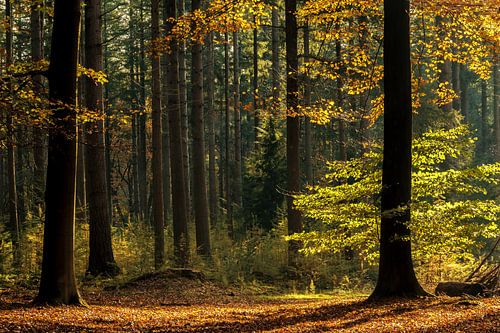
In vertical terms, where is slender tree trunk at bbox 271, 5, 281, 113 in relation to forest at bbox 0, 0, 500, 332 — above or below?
above

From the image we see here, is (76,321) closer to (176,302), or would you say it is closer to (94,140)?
(176,302)

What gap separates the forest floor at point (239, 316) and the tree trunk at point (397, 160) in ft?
1.59

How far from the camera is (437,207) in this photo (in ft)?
34.5

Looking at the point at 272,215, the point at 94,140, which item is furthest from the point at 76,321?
the point at 272,215

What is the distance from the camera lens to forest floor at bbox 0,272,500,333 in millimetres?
7863

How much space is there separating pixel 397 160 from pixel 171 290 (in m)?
6.42

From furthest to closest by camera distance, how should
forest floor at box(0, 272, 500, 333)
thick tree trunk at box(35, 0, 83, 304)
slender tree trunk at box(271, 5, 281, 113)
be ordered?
slender tree trunk at box(271, 5, 281, 113) < thick tree trunk at box(35, 0, 83, 304) < forest floor at box(0, 272, 500, 333)

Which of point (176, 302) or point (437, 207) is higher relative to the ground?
Result: point (437, 207)

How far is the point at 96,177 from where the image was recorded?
15.2 metres

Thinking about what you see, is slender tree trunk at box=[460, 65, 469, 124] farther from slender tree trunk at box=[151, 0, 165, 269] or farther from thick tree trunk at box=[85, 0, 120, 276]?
thick tree trunk at box=[85, 0, 120, 276]

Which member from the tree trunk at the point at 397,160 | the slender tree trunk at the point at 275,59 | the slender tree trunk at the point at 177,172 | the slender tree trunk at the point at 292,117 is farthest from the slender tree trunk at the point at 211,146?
the tree trunk at the point at 397,160

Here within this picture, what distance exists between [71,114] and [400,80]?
5.66 meters

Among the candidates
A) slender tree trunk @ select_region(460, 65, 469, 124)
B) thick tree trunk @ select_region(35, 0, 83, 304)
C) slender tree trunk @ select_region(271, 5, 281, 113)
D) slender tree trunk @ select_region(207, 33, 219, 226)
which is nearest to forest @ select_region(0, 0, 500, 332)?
thick tree trunk @ select_region(35, 0, 83, 304)

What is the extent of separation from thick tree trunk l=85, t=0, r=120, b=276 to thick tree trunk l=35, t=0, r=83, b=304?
17.0ft
